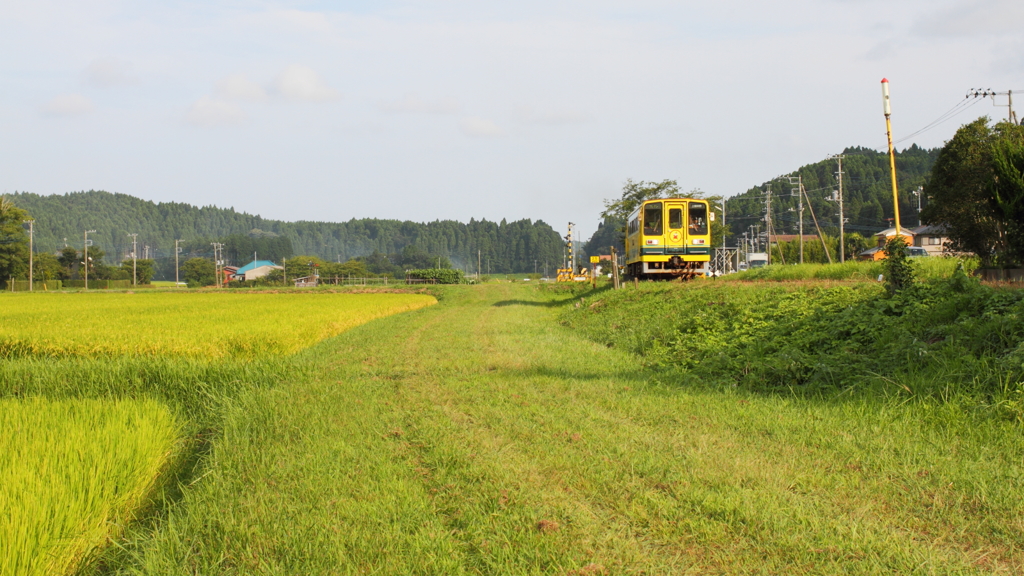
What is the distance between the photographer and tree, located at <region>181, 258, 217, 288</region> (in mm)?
125062

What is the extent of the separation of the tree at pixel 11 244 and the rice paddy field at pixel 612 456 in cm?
8278

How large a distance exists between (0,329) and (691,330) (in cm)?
1469

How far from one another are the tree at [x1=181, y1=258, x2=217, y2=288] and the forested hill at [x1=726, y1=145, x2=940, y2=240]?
9360 cm

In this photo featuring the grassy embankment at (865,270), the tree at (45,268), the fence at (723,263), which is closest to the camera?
the grassy embankment at (865,270)

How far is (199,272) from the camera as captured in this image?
417 ft

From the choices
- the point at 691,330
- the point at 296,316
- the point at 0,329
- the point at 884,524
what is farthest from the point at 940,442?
the point at 0,329

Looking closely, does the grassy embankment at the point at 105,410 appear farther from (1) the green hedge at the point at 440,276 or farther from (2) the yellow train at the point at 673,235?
(1) the green hedge at the point at 440,276

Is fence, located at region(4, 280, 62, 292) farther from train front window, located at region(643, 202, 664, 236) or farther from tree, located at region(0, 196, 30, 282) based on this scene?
train front window, located at region(643, 202, 664, 236)

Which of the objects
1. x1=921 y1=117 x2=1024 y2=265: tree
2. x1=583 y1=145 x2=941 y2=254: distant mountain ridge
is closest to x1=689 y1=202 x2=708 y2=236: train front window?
x1=921 y1=117 x2=1024 y2=265: tree

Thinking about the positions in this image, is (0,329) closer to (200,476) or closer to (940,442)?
(200,476)

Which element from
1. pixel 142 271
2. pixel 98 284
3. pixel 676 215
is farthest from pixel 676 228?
pixel 142 271

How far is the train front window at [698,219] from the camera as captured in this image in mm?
25375

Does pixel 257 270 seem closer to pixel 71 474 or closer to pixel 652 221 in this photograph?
pixel 652 221

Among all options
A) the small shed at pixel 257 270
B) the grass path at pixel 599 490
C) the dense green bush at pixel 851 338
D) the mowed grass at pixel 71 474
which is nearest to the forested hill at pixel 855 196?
the dense green bush at pixel 851 338
